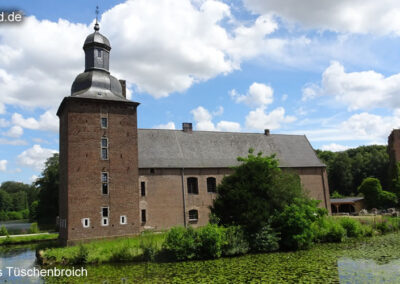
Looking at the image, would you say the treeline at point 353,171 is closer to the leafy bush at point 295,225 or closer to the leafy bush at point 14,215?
the leafy bush at point 295,225

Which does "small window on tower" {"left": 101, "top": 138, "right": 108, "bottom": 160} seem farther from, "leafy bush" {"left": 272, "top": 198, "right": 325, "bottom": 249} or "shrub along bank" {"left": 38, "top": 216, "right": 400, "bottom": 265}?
"leafy bush" {"left": 272, "top": 198, "right": 325, "bottom": 249}

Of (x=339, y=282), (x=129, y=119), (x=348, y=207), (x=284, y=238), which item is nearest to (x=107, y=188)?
(x=129, y=119)

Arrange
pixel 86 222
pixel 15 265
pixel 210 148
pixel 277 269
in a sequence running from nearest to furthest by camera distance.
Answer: pixel 277 269
pixel 15 265
pixel 86 222
pixel 210 148

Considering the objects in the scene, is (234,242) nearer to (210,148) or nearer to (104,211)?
(104,211)

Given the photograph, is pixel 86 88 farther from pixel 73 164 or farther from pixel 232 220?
pixel 232 220

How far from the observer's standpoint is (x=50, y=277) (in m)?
12.0

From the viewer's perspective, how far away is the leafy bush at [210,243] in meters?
13.8

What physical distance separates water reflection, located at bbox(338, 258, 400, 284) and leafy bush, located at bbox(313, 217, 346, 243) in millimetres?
4724

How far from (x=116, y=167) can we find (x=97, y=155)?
130 centimetres

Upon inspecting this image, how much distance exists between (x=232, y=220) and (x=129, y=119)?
29.9 ft

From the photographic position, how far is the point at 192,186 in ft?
78.4

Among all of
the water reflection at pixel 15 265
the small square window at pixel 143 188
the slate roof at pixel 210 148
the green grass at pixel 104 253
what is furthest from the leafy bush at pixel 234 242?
the slate roof at pixel 210 148

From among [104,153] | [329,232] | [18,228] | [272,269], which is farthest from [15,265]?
[18,228]

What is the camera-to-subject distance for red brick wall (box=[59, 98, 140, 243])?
701 inches
